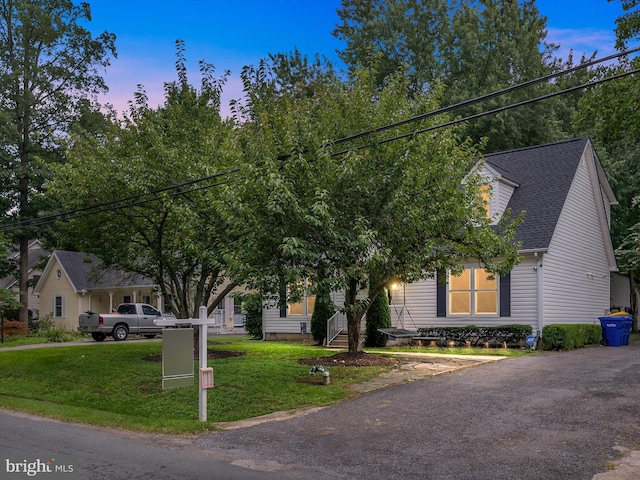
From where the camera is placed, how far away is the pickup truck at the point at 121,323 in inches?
1104

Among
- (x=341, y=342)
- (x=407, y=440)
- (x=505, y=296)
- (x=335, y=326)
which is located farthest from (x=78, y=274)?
(x=407, y=440)

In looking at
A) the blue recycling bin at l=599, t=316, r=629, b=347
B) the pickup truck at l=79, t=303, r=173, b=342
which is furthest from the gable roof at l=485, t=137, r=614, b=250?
the pickup truck at l=79, t=303, r=173, b=342

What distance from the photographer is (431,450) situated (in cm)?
795

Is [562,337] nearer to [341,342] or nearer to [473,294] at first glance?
[473,294]

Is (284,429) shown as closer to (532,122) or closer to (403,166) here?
(403,166)

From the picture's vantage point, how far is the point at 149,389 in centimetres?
1309

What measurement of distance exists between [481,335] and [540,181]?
6.71 meters

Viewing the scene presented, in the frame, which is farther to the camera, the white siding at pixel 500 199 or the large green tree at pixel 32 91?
the large green tree at pixel 32 91

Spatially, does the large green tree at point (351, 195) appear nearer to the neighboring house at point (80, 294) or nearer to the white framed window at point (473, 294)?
the white framed window at point (473, 294)

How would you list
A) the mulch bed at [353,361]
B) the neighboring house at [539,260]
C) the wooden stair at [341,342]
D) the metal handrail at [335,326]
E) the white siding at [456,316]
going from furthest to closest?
the metal handrail at [335,326], the wooden stair at [341,342], the neighboring house at [539,260], the white siding at [456,316], the mulch bed at [353,361]

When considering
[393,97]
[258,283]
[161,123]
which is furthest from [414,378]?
[161,123]

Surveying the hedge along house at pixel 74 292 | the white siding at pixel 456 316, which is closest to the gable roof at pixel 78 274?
Result: the hedge along house at pixel 74 292

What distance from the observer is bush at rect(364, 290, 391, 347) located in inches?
841

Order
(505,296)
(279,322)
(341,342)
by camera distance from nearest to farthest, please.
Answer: (505,296), (341,342), (279,322)
